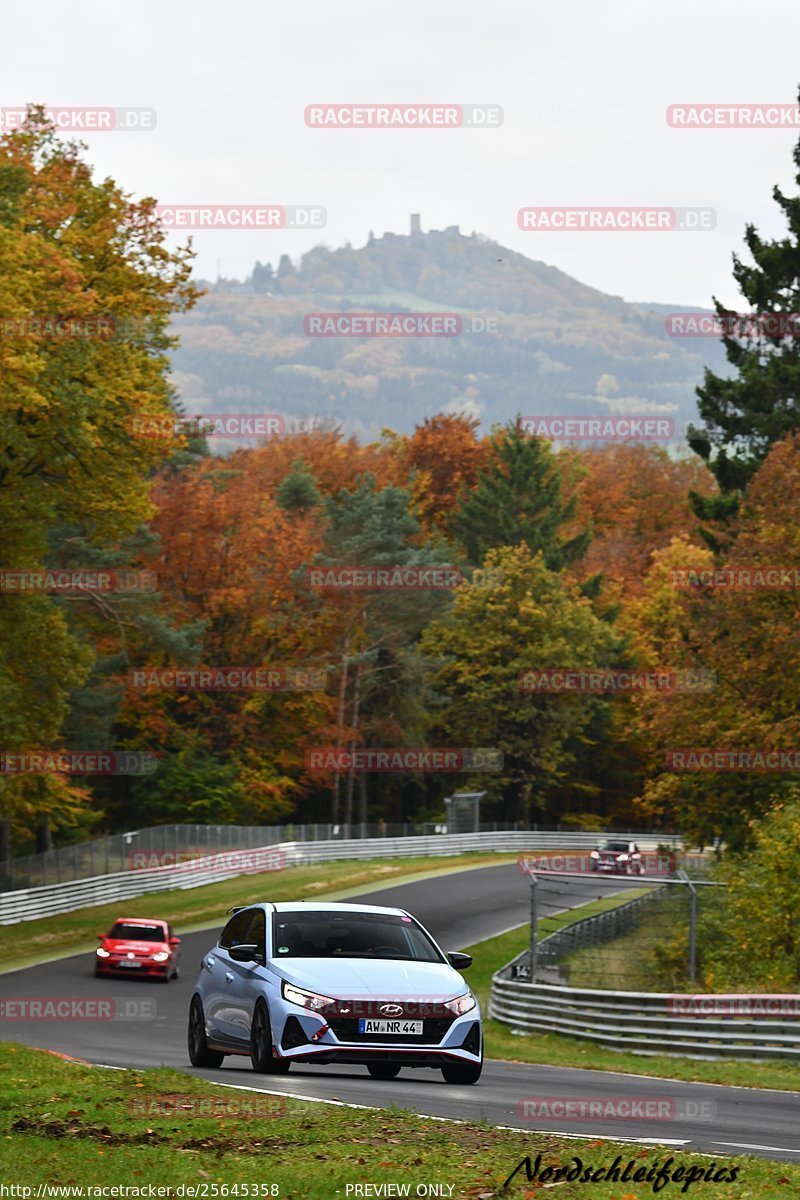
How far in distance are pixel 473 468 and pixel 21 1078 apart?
95.4 m

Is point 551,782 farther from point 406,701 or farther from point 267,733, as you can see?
point 267,733

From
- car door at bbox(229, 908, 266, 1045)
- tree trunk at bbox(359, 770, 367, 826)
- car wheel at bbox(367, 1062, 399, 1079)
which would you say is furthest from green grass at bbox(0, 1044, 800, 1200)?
tree trunk at bbox(359, 770, 367, 826)

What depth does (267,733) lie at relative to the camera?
8156cm

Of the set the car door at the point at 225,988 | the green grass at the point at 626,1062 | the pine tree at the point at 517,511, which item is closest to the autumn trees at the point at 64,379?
the green grass at the point at 626,1062

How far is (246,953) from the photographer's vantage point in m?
15.6

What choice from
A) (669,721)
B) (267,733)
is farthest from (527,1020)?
(267,733)

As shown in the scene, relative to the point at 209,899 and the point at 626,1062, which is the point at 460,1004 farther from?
the point at 209,899

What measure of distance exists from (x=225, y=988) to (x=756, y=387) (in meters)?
40.5

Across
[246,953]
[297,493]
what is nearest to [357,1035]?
[246,953]

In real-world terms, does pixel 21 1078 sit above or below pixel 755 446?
below

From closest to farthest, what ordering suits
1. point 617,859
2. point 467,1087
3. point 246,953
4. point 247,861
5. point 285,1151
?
1. point 285,1151
2. point 246,953
3. point 467,1087
4. point 247,861
5. point 617,859

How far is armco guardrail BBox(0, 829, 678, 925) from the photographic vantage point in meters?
51.3

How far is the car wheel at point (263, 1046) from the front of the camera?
587 inches

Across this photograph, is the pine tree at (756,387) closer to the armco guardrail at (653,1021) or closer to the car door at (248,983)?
the armco guardrail at (653,1021)
